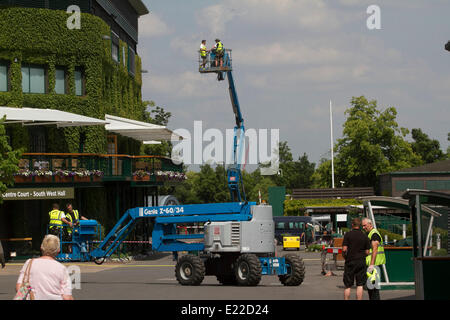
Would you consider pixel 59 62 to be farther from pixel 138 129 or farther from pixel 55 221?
pixel 55 221

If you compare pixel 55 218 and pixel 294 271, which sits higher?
pixel 55 218

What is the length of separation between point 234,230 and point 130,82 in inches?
1209

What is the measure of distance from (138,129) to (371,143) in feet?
142

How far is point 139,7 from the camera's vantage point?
54344 millimetres

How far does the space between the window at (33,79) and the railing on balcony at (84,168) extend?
14.1ft

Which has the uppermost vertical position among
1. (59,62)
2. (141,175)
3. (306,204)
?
(59,62)

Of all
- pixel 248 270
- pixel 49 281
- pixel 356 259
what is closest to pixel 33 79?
pixel 248 270

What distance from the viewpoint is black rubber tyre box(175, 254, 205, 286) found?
71.5ft

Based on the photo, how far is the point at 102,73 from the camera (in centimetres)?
4316

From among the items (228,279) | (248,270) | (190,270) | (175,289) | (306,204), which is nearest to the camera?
(175,289)

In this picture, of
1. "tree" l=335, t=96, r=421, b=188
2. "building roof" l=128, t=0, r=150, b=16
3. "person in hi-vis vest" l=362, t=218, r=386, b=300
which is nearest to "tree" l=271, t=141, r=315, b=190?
"tree" l=335, t=96, r=421, b=188

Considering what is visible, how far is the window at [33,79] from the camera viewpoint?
134ft

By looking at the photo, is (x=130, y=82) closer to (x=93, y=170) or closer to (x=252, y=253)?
(x=93, y=170)

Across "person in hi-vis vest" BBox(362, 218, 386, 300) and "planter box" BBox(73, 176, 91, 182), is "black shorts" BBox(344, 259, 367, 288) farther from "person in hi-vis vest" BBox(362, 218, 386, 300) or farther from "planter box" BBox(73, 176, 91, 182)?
"planter box" BBox(73, 176, 91, 182)
